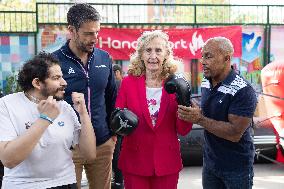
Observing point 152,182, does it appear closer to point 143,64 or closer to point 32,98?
point 143,64

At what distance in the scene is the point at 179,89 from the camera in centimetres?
307

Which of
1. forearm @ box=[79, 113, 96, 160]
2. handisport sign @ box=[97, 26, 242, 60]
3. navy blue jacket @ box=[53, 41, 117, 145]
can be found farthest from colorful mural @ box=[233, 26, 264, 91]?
forearm @ box=[79, 113, 96, 160]

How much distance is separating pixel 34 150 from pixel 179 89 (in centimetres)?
110

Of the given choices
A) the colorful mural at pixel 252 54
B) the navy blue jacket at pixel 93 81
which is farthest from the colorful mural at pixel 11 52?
the navy blue jacket at pixel 93 81

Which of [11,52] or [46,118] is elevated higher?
[11,52]

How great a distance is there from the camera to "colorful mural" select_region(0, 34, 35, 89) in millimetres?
11477

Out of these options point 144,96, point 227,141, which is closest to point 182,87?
point 144,96

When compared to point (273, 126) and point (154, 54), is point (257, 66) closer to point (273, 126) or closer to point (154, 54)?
point (273, 126)

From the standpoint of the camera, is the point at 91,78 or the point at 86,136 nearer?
the point at 86,136

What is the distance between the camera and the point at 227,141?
3.19 m

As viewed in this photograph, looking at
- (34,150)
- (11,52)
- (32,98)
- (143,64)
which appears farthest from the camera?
(11,52)

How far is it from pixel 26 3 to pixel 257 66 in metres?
12.0

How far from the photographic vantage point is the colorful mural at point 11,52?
452 inches

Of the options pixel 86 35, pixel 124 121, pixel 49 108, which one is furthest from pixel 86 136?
pixel 86 35
